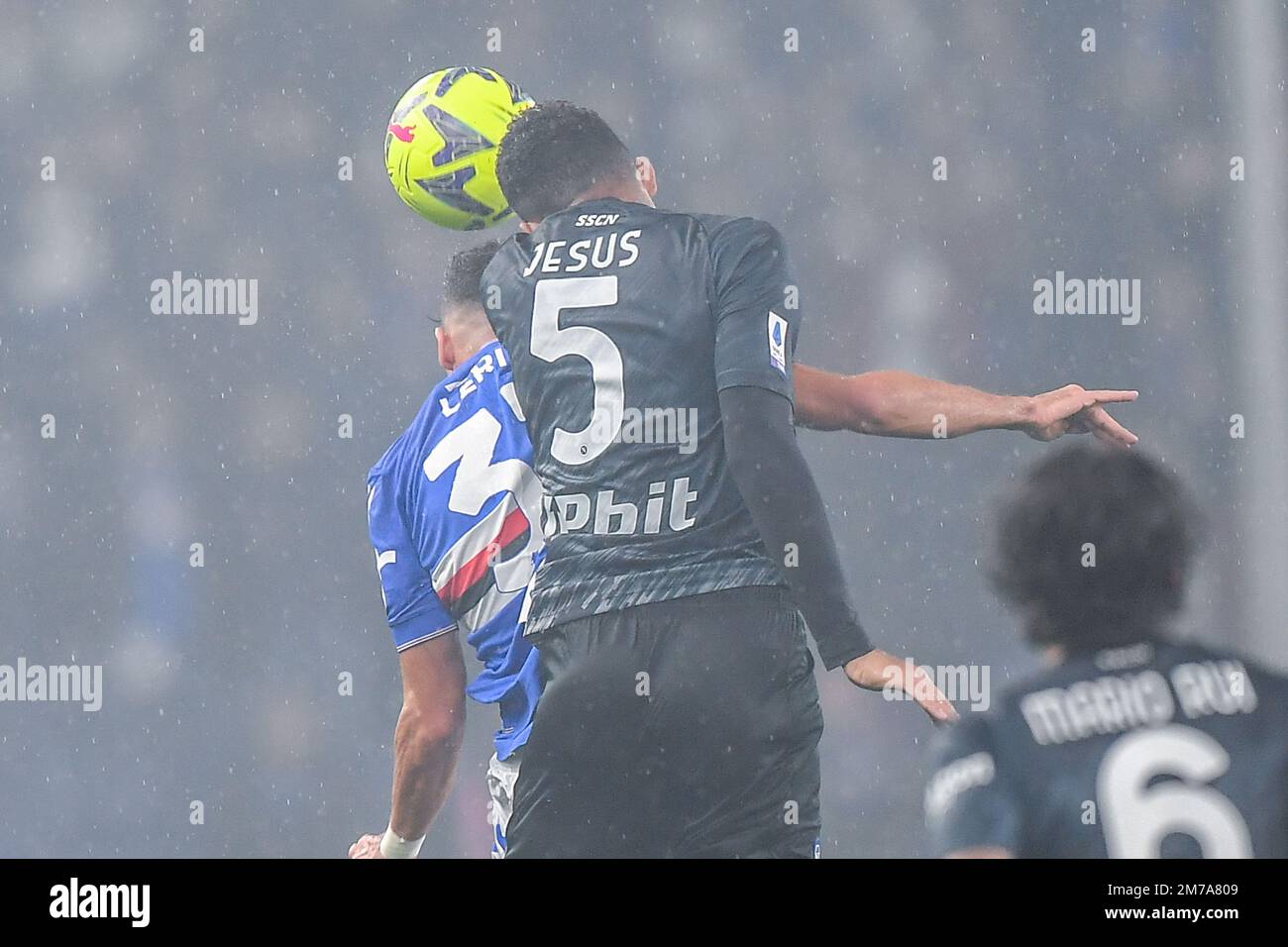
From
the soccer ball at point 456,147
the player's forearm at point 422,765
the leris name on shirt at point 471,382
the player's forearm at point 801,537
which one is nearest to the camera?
the player's forearm at point 801,537

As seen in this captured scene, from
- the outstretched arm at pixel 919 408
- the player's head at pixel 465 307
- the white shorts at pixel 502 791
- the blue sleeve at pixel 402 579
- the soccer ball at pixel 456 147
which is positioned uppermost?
the soccer ball at pixel 456 147

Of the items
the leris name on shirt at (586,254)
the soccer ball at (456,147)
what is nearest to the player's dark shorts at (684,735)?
the leris name on shirt at (586,254)

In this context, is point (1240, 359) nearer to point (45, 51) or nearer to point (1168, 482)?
point (1168, 482)

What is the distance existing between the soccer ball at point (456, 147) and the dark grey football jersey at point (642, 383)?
71cm

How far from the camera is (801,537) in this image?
9.99 feet

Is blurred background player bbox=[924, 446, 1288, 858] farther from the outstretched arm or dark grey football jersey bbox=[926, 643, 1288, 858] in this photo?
the outstretched arm

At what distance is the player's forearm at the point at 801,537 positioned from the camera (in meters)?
3.06

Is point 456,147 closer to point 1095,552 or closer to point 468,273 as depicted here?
point 468,273

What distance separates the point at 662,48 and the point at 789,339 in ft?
11.9

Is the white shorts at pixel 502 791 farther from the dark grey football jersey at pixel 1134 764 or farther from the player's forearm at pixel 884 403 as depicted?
the dark grey football jersey at pixel 1134 764

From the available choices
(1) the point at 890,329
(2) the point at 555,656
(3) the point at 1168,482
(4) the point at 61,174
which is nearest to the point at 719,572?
(2) the point at 555,656

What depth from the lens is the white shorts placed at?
3.55 metres

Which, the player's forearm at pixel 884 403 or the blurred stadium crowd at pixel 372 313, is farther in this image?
the blurred stadium crowd at pixel 372 313

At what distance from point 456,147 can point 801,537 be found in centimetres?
158
